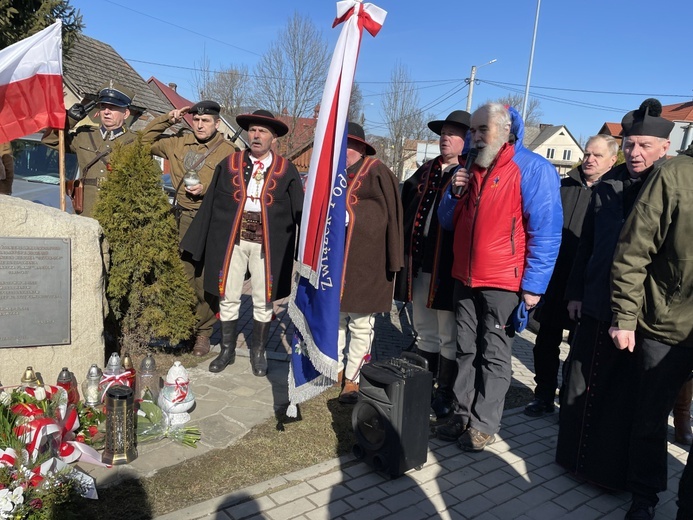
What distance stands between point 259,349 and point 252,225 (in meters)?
1.14

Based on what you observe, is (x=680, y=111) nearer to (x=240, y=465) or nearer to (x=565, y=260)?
(x=565, y=260)

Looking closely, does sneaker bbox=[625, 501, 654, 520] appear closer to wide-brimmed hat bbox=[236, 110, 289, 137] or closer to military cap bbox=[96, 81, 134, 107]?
wide-brimmed hat bbox=[236, 110, 289, 137]

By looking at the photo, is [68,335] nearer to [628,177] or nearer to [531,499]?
[531,499]

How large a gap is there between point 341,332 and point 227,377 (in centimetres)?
111

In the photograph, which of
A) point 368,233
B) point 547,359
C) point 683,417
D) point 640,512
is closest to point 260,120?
point 368,233

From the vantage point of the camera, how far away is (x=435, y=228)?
159 inches

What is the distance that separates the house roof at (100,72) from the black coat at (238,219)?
1106 centimetres

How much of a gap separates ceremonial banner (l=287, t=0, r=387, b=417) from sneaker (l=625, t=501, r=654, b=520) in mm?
1812

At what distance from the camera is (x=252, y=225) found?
4.34 meters

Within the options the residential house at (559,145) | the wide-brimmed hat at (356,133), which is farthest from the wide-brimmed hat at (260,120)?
the residential house at (559,145)

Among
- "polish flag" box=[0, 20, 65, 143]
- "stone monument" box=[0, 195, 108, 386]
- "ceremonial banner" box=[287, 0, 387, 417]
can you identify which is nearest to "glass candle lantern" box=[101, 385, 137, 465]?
"stone monument" box=[0, 195, 108, 386]

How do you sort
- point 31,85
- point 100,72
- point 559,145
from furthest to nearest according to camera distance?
point 559,145 → point 100,72 → point 31,85

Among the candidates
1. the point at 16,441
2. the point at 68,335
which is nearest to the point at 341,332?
the point at 68,335

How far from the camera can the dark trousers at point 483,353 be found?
341 centimetres
